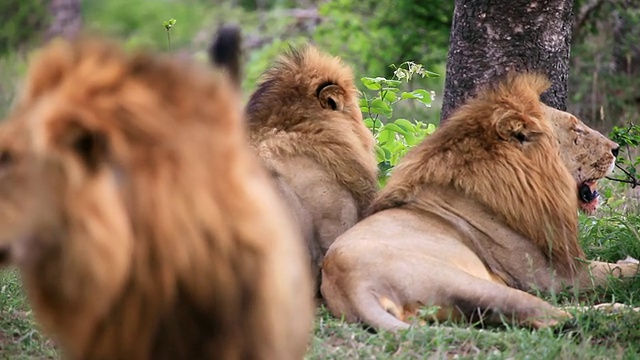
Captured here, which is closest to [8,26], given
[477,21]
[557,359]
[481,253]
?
[477,21]

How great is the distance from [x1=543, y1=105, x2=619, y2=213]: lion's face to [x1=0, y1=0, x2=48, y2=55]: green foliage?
10547 millimetres

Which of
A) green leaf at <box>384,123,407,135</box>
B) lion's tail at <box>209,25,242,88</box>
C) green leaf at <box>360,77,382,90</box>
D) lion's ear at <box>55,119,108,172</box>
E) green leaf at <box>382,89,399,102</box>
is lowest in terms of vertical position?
green leaf at <box>384,123,407,135</box>

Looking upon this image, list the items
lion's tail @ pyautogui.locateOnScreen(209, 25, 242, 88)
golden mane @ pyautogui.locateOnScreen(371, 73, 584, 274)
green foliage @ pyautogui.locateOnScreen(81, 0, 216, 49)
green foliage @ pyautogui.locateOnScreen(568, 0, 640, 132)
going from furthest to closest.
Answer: green foliage @ pyautogui.locateOnScreen(81, 0, 216, 49)
green foliage @ pyautogui.locateOnScreen(568, 0, 640, 132)
golden mane @ pyautogui.locateOnScreen(371, 73, 584, 274)
lion's tail @ pyautogui.locateOnScreen(209, 25, 242, 88)

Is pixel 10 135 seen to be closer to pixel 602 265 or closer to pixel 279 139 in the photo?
pixel 279 139

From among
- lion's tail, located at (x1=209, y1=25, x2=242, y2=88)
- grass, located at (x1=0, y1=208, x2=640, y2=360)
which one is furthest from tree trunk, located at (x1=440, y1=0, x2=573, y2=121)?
lion's tail, located at (x1=209, y1=25, x2=242, y2=88)

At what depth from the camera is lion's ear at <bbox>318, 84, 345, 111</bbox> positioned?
5.14 meters

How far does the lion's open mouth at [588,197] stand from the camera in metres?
5.01

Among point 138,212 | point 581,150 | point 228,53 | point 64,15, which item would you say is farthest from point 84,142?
point 64,15

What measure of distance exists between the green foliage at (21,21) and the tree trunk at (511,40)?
31.9ft

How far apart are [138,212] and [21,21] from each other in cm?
1315

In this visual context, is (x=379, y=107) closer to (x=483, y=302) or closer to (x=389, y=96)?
(x=389, y=96)

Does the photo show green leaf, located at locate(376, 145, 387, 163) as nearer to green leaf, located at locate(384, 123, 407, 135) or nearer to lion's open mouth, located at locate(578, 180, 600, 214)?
green leaf, located at locate(384, 123, 407, 135)

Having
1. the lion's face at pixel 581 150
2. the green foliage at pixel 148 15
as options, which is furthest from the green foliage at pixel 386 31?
the green foliage at pixel 148 15

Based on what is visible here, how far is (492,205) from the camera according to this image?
4.68 metres
